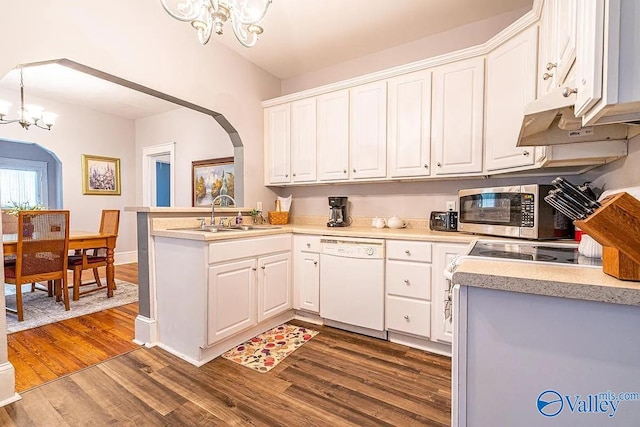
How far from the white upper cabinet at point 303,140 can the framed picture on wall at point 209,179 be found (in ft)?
5.10

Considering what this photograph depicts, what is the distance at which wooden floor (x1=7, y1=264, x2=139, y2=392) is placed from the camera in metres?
1.99

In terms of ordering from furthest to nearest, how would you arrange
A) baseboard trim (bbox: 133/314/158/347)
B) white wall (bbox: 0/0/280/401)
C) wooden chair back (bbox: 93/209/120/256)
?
wooden chair back (bbox: 93/209/120/256) → baseboard trim (bbox: 133/314/158/347) → white wall (bbox: 0/0/280/401)

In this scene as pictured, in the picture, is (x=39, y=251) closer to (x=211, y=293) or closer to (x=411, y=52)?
(x=211, y=293)

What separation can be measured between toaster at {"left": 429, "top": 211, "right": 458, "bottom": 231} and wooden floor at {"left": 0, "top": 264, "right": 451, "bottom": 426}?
1.03 m

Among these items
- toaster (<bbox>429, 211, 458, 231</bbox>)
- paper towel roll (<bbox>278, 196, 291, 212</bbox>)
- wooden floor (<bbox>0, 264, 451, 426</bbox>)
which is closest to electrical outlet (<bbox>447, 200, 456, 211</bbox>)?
toaster (<bbox>429, 211, 458, 231</bbox>)

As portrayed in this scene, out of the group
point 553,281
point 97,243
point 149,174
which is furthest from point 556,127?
point 149,174

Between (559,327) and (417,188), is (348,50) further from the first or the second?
(559,327)

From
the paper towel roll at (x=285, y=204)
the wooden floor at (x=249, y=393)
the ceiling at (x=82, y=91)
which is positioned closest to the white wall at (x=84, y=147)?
the ceiling at (x=82, y=91)

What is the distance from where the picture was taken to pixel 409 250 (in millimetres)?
2305

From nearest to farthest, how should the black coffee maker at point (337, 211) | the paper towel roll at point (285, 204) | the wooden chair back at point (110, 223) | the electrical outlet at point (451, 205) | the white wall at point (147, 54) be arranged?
the white wall at point (147, 54)
the electrical outlet at point (451, 205)
the black coffee maker at point (337, 211)
the paper towel roll at point (285, 204)
the wooden chair back at point (110, 223)

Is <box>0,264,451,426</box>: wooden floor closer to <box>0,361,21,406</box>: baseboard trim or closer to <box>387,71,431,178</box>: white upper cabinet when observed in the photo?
<box>0,361,21,406</box>: baseboard trim

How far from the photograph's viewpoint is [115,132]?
5355mm

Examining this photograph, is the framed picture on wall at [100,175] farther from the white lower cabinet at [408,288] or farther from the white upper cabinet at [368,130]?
the white lower cabinet at [408,288]

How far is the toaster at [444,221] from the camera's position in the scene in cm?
246
